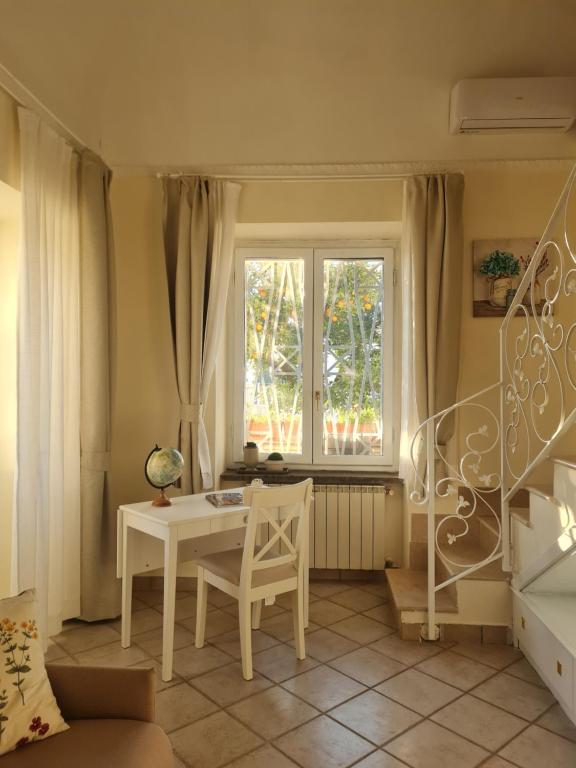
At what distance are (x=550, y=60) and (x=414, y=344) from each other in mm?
1725

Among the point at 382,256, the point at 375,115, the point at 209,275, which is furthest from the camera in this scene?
the point at 382,256

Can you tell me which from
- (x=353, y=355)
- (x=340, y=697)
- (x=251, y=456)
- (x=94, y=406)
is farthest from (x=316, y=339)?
(x=340, y=697)

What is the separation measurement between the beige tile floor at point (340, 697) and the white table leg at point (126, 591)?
0.26ft

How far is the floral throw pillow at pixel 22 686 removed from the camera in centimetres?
173

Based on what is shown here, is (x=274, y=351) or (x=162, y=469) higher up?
(x=274, y=351)

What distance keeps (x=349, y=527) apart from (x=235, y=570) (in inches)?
52.1

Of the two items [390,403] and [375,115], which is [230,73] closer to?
[375,115]

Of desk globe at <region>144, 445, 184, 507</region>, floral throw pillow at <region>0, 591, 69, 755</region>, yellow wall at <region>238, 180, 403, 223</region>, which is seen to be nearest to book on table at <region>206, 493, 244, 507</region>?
desk globe at <region>144, 445, 184, 507</region>

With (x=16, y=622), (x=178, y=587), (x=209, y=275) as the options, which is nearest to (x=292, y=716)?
(x=16, y=622)

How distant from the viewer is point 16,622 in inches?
73.2

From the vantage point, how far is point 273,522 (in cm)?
310

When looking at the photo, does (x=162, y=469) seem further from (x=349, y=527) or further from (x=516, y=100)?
(x=516, y=100)

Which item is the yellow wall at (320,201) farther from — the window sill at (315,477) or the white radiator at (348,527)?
the white radiator at (348,527)

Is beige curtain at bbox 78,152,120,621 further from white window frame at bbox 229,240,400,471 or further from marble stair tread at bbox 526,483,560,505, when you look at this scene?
marble stair tread at bbox 526,483,560,505
